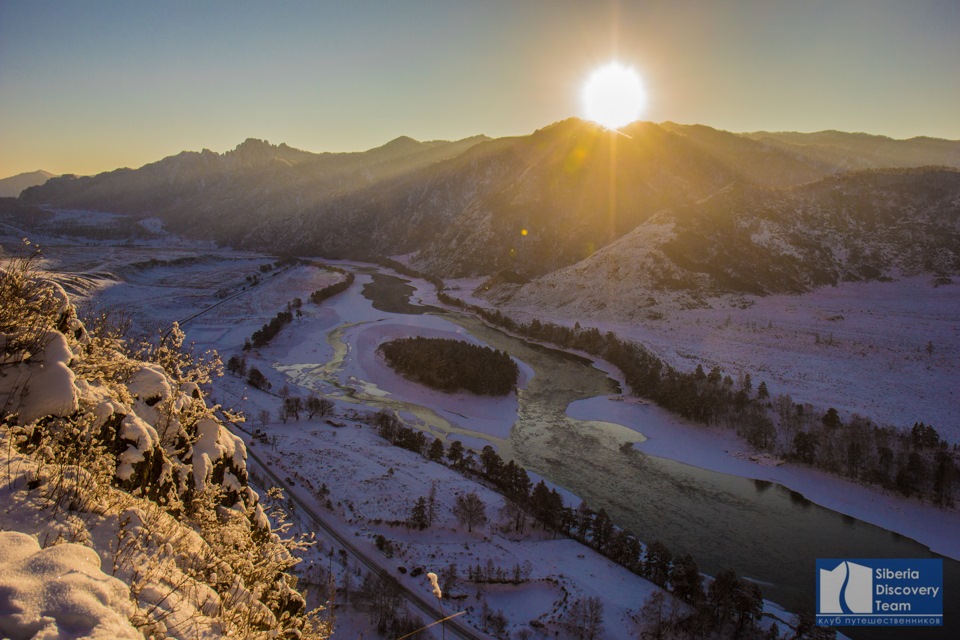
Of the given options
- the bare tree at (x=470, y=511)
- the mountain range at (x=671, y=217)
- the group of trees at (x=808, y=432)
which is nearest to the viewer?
the bare tree at (x=470, y=511)

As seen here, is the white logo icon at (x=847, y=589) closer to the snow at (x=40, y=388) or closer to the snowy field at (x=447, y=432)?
the snowy field at (x=447, y=432)

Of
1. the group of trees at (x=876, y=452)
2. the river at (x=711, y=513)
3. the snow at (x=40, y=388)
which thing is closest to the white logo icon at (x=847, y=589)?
the river at (x=711, y=513)

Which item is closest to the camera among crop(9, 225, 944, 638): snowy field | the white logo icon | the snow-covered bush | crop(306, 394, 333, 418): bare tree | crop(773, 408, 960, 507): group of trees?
the snow-covered bush

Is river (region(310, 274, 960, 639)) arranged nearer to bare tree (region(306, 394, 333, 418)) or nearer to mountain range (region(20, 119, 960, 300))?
bare tree (region(306, 394, 333, 418))

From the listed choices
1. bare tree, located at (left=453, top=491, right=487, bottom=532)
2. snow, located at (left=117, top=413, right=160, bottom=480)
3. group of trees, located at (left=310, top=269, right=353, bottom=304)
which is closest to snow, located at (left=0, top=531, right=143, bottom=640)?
snow, located at (left=117, top=413, right=160, bottom=480)

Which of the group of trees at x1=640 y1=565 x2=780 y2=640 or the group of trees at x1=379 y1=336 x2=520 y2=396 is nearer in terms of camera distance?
the group of trees at x1=640 y1=565 x2=780 y2=640

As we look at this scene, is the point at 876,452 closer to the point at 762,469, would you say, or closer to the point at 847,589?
the point at 762,469

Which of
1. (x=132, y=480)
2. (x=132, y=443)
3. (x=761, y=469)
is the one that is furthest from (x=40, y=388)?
(x=761, y=469)
